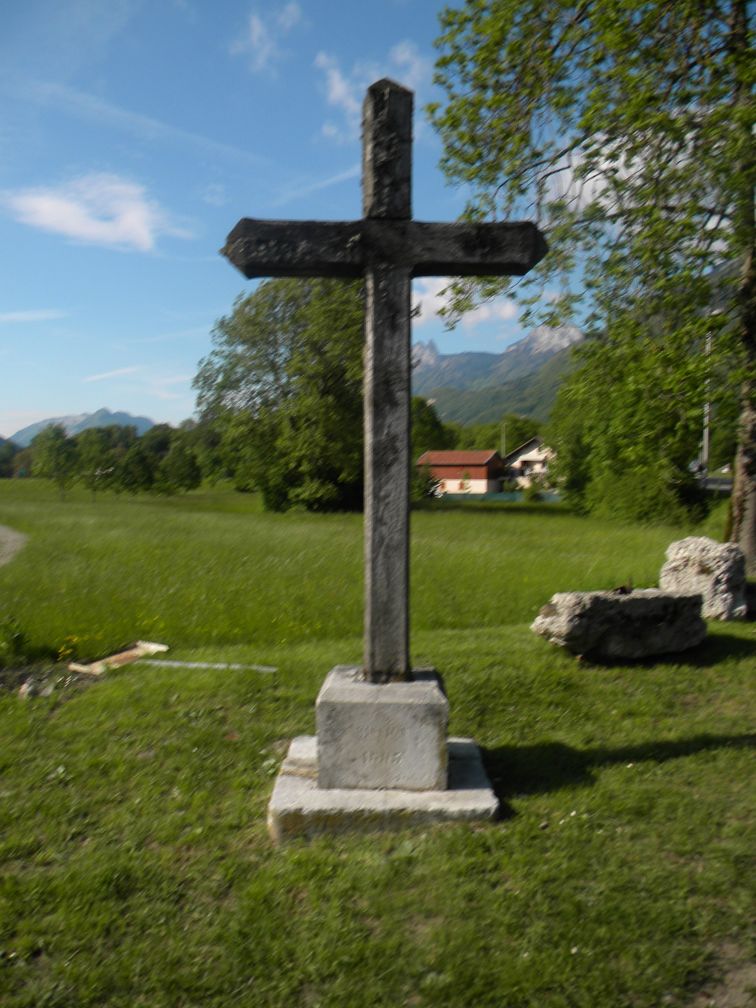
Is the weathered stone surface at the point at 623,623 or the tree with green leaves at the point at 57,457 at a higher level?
the tree with green leaves at the point at 57,457

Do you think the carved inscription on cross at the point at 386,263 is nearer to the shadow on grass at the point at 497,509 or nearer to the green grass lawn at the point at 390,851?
the green grass lawn at the point at 390,851

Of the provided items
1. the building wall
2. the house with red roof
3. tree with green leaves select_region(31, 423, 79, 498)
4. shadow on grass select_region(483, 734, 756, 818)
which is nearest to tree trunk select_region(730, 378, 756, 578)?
shadow on grass select_region(483, 734, 756, 818)

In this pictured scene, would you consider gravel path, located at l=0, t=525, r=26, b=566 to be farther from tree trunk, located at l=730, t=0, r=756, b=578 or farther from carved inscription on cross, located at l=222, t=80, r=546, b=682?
tree trunk, located at l=730, t=0, r=756, b=578

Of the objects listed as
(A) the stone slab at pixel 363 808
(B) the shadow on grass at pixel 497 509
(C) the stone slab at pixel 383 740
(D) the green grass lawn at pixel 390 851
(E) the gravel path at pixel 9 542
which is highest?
(C) the stone slab at pixel 383 740

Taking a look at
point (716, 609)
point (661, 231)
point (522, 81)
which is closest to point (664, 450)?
point (661, 231)

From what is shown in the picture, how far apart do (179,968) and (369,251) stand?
3.89 meters

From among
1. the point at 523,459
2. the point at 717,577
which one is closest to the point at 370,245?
the point at 717,577

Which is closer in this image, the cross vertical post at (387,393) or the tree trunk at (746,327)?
the cross vertical post at (387,393)

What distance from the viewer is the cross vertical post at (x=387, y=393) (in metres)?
4.60

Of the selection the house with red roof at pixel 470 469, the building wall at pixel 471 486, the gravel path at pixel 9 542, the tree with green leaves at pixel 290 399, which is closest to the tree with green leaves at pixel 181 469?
the tree with green leaves at pixel 290 399

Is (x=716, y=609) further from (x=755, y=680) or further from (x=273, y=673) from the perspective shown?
(x=273, y=673)

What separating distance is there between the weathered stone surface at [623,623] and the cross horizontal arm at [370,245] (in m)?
3.73

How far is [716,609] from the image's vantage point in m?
9.16

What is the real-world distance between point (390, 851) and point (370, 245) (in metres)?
3.50
